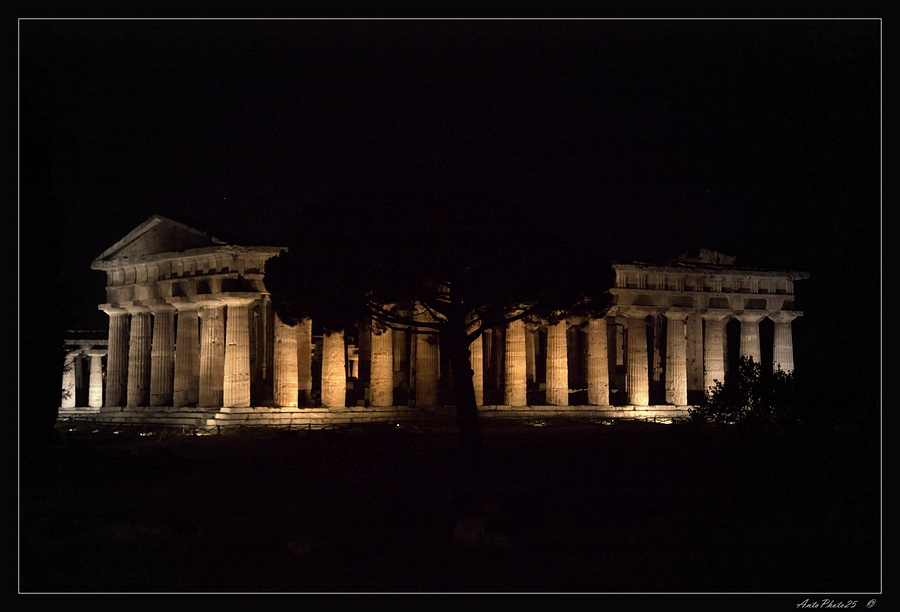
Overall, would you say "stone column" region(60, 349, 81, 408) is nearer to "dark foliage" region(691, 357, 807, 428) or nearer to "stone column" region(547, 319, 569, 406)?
"stone column" region(547, 319, 569, 406)

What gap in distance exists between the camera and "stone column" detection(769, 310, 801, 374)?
159 feet

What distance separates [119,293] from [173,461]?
2039 centimetres

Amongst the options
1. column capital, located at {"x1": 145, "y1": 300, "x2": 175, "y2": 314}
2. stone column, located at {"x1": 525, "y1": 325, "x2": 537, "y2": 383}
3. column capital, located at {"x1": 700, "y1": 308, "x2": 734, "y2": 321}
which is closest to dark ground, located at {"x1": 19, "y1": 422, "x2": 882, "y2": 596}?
column capital, located at {"x1": 145, "y1": 300, "x2": 175, "y2": 314}

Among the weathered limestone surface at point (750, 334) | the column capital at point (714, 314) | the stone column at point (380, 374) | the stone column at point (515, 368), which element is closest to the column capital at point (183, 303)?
the stone column at point (380, 374)

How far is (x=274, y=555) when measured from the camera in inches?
750

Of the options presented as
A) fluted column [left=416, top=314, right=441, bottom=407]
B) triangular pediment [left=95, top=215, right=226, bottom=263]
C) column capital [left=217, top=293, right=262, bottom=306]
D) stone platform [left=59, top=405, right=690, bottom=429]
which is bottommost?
stone platform [left=59, top=405, right=690, bottom=429]

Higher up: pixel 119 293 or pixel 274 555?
pixel 119 293

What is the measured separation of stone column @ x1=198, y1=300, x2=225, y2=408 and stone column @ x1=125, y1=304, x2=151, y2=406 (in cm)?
392

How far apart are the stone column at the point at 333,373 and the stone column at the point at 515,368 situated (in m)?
6.72

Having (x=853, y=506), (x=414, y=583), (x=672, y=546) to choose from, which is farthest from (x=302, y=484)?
(x=853, y=506)

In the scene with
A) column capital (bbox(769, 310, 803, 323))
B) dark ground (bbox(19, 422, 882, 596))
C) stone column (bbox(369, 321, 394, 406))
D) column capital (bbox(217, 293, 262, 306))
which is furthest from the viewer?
column capital (bbox(769, 310, 803, 323))

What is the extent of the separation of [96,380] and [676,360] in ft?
91.8

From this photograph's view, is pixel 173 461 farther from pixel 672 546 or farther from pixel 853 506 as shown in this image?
pixel 853 506

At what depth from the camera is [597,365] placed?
4600 cm
